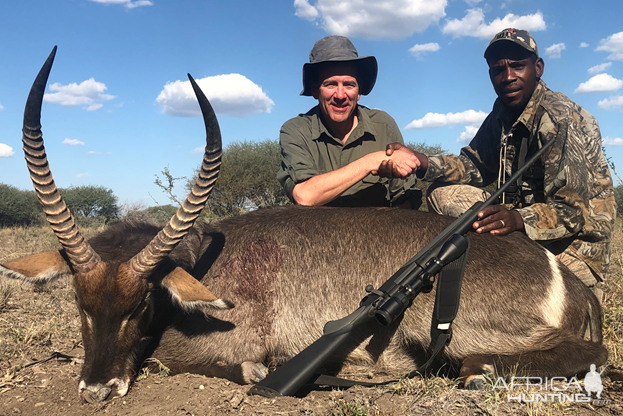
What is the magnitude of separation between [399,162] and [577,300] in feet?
5.71

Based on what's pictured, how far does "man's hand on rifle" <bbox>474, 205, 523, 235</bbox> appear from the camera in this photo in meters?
3.44

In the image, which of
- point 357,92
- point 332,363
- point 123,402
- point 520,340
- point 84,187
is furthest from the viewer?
point 84,187

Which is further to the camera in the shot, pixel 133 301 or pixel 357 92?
pixel 357 92

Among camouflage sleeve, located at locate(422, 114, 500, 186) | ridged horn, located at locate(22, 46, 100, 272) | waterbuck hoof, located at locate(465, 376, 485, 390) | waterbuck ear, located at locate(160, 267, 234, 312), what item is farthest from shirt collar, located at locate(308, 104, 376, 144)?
waterbuck hoof, located at locate(465, 376, 485, 390)

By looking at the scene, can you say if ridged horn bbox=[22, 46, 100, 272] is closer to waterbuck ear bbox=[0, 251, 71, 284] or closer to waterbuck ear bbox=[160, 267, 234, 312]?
waterbuck ear bbox=[0, 251, 71, 284]

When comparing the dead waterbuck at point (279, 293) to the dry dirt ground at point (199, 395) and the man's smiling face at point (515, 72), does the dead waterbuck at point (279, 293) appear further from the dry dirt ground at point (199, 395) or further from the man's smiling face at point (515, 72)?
the man's smiling face at point (515, 72)

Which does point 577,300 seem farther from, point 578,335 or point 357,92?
point 357,92

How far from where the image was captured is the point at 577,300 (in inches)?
129

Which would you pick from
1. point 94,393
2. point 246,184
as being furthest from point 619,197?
point 94,393

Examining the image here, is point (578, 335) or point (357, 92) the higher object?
point (357, 92)

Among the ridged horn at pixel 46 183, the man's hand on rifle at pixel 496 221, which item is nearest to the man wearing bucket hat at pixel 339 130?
the man's hand on rifle at pixel 496 221

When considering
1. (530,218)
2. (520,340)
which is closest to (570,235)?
(530,218)

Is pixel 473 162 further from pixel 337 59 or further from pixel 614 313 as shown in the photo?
pixel 614 313

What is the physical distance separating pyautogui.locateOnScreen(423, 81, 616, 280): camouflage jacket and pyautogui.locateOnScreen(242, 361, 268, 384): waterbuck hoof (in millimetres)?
2337
